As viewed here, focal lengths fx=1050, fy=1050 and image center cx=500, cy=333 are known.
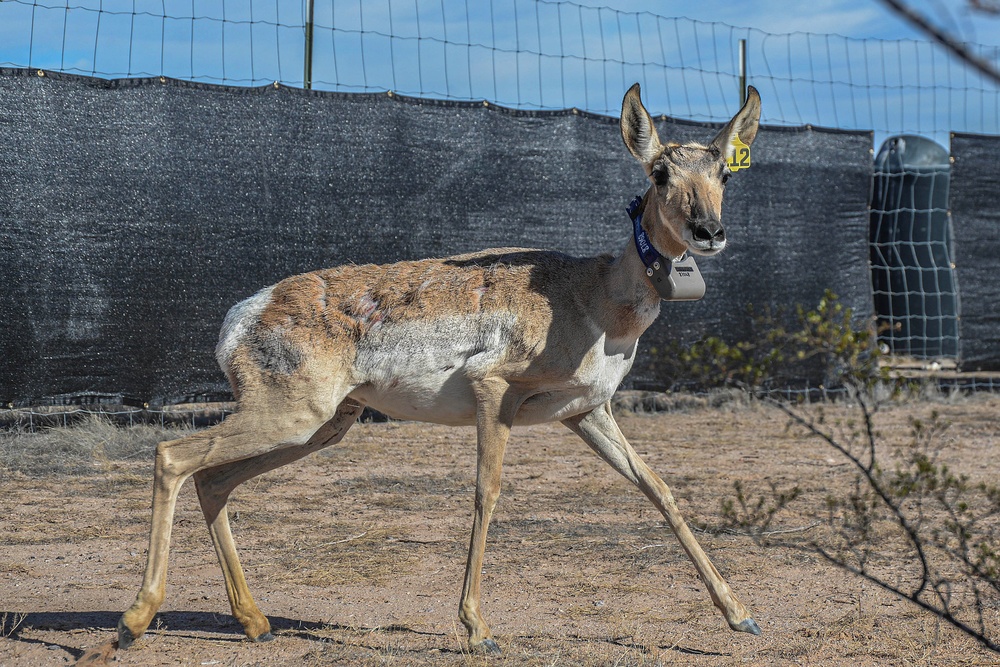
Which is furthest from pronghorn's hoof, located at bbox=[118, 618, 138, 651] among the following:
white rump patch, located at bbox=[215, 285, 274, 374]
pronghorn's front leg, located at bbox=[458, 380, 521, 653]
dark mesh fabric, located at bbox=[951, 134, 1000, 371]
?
dark mesh fabric, located at bbox=[951, 134, 1000, 371]

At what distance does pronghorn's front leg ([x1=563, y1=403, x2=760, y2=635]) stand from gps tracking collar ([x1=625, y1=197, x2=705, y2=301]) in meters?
0.70

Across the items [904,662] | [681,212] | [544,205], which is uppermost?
[544,205]

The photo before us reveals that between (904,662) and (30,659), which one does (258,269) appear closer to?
(30,659)

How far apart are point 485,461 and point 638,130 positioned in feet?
5.65

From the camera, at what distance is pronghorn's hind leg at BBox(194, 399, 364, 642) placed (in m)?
4.70

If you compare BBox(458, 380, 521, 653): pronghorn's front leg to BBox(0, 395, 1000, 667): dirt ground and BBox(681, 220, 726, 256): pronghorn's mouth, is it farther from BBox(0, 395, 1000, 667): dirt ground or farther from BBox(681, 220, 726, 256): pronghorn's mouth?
BBox(681, 220, 726, 256): pronghorn's mouth

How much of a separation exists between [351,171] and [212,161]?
1.24 metres

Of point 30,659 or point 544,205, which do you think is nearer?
point 30,659

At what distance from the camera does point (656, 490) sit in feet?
16.4

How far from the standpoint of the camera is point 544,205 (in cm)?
1034

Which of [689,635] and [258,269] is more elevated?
[258,269]

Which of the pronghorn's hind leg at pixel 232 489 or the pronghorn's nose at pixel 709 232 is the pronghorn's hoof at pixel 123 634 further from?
the pronghorn's nose at pixel 709 232

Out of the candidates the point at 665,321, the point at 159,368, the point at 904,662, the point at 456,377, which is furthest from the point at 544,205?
the point at 904,662

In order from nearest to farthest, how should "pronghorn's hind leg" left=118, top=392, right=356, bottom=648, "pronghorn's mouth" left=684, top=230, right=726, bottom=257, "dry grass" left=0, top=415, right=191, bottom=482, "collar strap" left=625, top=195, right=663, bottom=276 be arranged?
"pronghorn's mouth" left=684, top=230, right=726, bottom=257 → "pronghorn's hind leg" left=118, top=392, right=356, bottom=648 → "collar strap" left=625, top=195, right=663, bottom=276 → "dry grass" left=0, top=415, right=191, bottom=482
